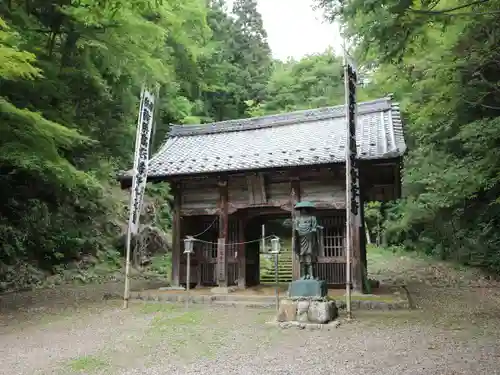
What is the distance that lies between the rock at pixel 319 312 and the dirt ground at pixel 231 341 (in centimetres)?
37

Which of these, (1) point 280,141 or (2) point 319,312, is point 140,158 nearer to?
(1) point 280,141

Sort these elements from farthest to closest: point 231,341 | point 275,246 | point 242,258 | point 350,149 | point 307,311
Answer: point 242,258, point 350,149, point 275,246, point 307,311, point 231,341

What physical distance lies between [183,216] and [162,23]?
7.27 metres

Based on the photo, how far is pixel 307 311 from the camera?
8250 mm

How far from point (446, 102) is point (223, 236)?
805cm

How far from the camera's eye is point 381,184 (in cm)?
1316

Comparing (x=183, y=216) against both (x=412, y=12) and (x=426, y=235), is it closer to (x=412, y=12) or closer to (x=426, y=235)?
(x=412, y=12)

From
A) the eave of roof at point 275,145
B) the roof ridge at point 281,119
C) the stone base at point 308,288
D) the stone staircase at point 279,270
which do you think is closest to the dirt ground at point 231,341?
the stone base at point 308,288

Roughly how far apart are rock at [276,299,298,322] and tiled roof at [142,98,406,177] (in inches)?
149

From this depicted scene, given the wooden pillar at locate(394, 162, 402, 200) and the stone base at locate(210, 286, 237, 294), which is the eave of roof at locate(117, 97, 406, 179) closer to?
the wooden pillar at locate(394, 162, 402, 200)

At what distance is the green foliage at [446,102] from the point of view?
6.17m

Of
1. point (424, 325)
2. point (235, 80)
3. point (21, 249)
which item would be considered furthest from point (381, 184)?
point (235, 80)

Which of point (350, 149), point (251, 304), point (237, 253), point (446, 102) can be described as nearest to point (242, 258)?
point (237, 253)

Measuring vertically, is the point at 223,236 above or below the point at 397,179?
below
